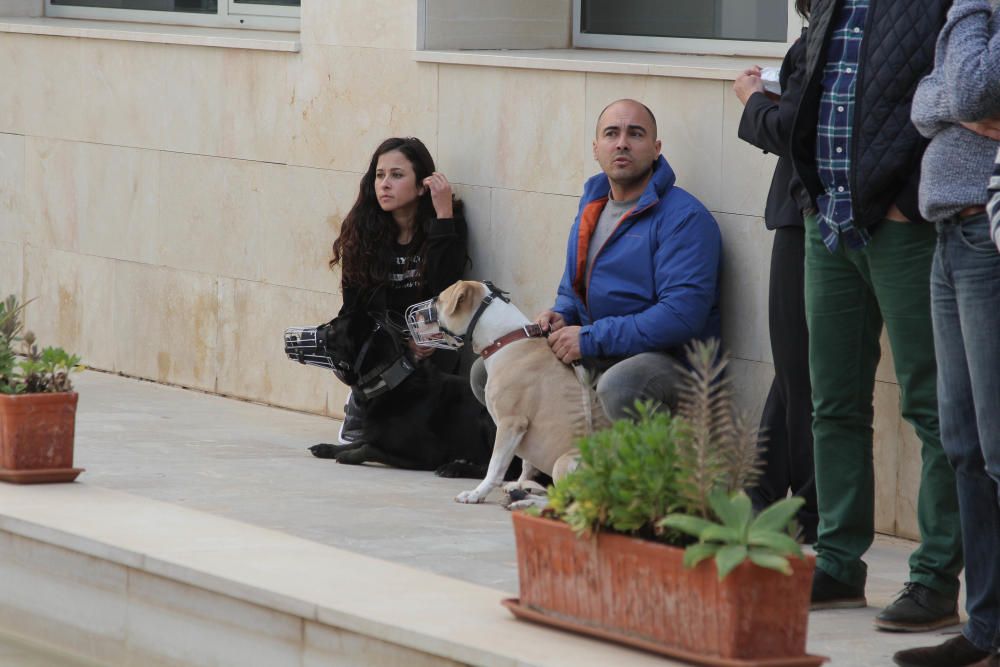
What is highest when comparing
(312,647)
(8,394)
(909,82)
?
(909,82)

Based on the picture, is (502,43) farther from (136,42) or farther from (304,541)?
(304,541)

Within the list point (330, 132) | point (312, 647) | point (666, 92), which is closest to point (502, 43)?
point (330, 132)

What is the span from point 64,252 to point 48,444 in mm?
3354

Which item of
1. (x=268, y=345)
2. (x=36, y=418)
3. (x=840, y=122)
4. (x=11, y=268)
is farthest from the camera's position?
(x=11, y=268)

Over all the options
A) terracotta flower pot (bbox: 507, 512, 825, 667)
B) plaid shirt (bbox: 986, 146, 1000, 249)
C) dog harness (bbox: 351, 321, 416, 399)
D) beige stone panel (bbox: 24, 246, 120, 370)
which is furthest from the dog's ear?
beige stone panel (bbox: 24, 246, 120, 370)

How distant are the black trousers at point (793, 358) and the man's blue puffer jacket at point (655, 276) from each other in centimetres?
40

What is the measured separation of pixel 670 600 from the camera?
382cm

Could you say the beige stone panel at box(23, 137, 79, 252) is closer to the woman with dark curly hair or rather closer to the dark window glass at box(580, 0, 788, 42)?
the woman with dark curly hair

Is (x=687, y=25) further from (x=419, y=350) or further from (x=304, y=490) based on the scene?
(x=304, y=490)

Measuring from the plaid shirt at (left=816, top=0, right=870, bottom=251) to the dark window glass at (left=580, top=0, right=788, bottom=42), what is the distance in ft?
8.29

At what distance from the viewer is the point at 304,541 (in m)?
5.25

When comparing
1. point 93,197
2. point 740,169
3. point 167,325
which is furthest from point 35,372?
point 93,197

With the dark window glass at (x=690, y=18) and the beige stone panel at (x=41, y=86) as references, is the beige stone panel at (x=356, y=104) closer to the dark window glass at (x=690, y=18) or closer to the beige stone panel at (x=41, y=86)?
the dark window glass at (x=690, y=18)

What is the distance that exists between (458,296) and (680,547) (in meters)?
2.52
